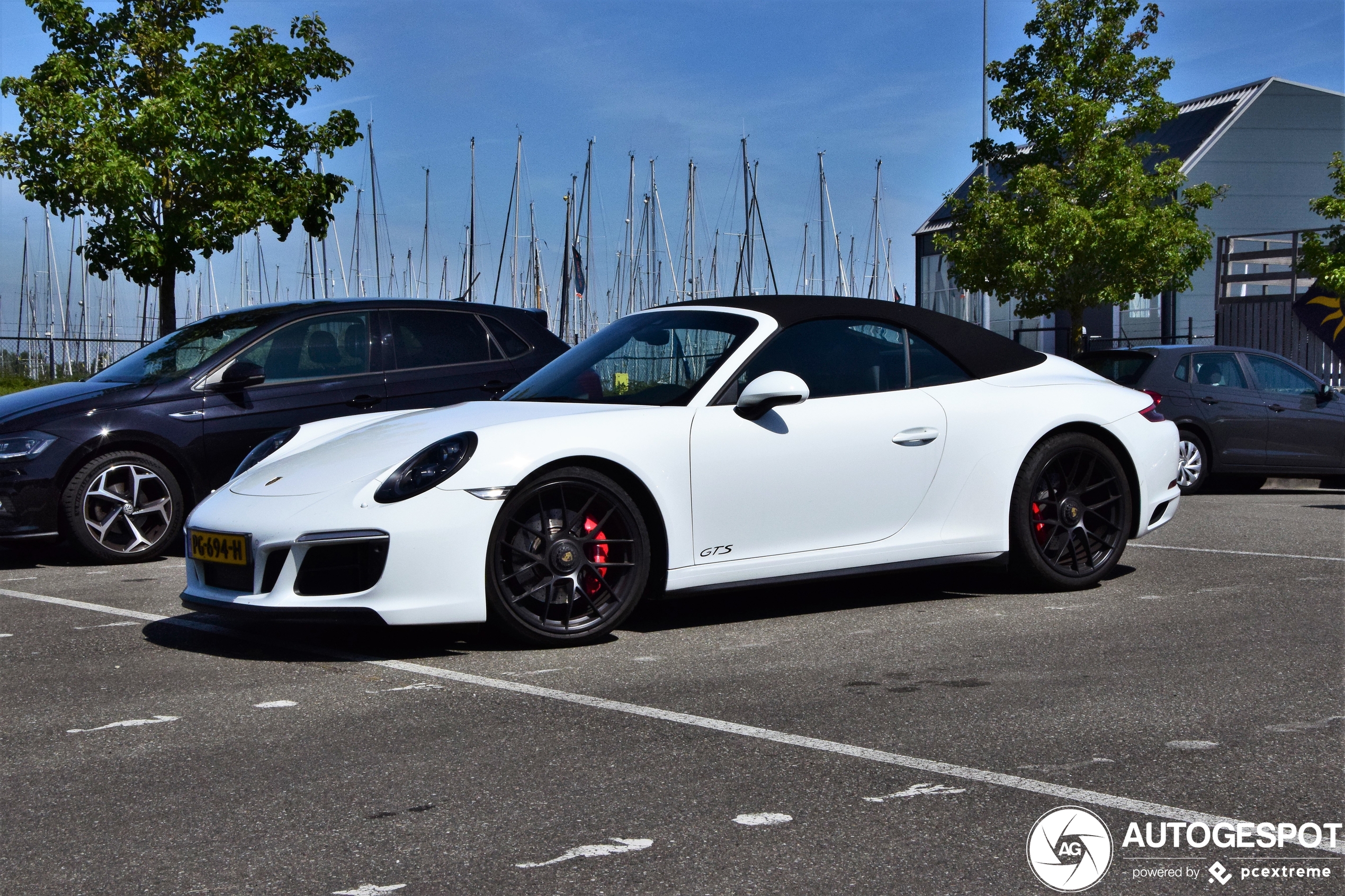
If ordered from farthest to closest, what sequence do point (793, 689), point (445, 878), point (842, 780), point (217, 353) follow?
point (217, 353) < point (793, 689) < point (842, 780) < point (445, 878)

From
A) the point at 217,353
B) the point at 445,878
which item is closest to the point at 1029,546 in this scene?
the point at 445,878

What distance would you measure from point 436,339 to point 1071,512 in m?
4.41

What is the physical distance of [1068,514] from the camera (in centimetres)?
634

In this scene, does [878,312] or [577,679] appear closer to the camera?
[577,679]

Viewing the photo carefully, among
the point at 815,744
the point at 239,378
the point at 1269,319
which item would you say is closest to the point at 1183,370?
the point at 239,378

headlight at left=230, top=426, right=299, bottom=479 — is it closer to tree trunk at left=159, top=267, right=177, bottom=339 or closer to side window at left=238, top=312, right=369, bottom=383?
side window at left=238, top=312, right=369, bottom=383

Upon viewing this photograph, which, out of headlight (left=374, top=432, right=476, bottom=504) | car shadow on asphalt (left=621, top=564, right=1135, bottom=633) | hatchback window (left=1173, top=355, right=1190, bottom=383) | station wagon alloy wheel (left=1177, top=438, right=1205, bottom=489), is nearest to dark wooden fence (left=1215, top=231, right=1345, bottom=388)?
hatchback window (left=1173, top=355, right=1190, bottom=383)

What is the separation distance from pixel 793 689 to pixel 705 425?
1.36 metres

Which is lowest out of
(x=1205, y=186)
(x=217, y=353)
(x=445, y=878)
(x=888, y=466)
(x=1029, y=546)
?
(x=445, y=878)

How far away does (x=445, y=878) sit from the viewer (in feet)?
9.07

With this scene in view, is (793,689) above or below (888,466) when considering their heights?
below

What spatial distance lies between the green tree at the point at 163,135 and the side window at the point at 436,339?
29.2 ft

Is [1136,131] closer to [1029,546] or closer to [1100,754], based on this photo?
[1029,546]

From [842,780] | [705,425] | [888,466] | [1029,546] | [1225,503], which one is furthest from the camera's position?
[1225,503]
